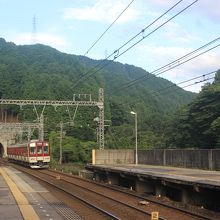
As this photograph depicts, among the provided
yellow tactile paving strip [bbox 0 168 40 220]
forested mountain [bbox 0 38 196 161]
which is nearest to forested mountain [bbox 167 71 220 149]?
forested mountain [bbox 0 38 196 161]

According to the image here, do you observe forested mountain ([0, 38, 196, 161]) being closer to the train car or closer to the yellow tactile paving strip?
the train car

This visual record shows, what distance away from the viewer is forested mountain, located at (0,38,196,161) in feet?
322

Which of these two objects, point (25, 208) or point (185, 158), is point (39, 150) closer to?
point (185, 158)

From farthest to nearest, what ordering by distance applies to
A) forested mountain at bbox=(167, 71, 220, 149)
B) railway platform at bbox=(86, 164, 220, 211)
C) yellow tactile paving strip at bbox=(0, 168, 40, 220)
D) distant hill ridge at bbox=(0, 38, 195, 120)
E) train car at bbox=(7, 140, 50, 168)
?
distant hill ridge at bbox=(0, 38, 195, 120), forested mountain at bbox=(167, 71, 220, 149), train car at bbox=(7, 140, 50, 168), railway platform at bbox=(86, 164, 220, 211), yellow tactile paving strip at bbox=(0, 168, 40, 220)

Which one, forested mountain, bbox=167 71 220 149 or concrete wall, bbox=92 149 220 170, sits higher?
forested mountain, bbox=167 71 220 149

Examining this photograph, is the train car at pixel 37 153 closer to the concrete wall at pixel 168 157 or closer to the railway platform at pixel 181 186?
the concrete wall at pixel 168 157

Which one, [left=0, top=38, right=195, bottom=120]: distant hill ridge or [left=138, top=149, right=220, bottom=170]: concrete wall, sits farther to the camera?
[left=0, top=38, right=195, bottom=120]: distant hill ridge

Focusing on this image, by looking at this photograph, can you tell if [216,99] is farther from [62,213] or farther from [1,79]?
[1,79]

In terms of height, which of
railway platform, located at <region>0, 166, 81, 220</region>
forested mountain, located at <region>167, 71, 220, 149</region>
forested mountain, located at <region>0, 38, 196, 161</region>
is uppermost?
forested mountain, located at <region>0, 38, 196, 161</region>

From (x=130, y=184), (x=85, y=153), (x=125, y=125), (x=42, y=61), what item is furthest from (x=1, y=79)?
(x=130, y=184)

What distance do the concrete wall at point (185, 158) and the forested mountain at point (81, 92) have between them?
89.9ft

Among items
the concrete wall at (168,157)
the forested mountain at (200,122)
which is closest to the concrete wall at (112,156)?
the concrete wall at (168,157)

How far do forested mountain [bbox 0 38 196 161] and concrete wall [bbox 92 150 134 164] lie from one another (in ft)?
68.6

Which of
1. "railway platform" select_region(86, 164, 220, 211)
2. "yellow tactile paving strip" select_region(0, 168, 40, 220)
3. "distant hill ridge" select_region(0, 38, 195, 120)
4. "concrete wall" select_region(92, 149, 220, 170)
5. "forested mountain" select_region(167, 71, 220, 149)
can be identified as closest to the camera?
"yellow tactile paving strip" select_region(0, 168, 40, 220)
